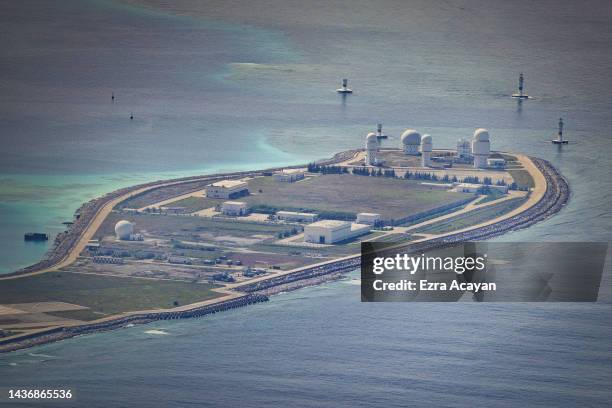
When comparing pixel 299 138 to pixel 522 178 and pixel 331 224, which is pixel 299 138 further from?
pixel 331 224

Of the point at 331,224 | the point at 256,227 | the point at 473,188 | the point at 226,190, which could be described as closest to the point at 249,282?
the point at 331,224

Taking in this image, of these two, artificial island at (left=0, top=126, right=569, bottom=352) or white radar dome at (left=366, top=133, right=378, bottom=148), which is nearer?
artificial island at (left=0, top=126, right=569, bottom=352)

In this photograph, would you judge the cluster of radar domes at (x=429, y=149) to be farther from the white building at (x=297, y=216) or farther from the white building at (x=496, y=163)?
the white building at (x=297, y=216)

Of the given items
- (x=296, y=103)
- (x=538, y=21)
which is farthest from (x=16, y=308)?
(x=538, y=21)

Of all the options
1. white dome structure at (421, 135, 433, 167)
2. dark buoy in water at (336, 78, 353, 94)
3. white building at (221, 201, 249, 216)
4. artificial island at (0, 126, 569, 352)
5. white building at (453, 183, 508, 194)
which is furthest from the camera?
dark buoy in water at (336, 78, 353, 94)

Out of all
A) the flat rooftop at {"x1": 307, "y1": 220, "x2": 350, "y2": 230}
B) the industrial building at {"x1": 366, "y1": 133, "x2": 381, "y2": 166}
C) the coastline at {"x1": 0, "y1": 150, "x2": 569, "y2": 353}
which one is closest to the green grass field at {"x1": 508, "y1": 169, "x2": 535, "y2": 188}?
the coastline at {"x1": 0, "y1": 150, "x2": 569, "y2": 353}

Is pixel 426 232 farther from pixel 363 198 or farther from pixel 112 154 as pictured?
pixel 112 154

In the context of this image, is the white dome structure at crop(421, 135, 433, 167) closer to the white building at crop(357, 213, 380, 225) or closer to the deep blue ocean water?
the deep blue ocean water
